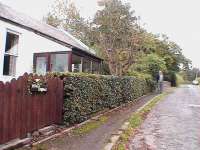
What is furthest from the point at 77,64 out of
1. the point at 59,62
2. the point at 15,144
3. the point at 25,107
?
the point at 15,144

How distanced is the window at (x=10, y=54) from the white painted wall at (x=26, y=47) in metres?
0.20

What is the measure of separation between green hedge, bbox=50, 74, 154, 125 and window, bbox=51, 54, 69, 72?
123 inches

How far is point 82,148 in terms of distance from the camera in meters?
7.99

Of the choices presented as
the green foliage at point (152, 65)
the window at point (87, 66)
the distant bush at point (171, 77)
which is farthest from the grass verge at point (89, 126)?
A: the distant bush at point (171, 77)

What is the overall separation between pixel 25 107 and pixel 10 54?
6640 mm

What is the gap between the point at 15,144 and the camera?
7461 millimetres

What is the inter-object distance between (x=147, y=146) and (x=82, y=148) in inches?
66.4

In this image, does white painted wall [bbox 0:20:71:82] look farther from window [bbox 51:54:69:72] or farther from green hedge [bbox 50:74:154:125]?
green hedge [bbox 50:74:154:125]

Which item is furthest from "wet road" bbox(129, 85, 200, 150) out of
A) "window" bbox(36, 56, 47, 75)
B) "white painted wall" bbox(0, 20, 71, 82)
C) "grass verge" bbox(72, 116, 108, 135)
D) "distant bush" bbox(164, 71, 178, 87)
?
"distant bush" bbox(164, 71, 178, 87)

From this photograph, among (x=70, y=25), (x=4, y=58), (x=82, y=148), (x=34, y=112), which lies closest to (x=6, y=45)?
(x=4, y=58)

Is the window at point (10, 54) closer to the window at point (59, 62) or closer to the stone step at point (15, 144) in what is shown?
the window at point (59, 62)

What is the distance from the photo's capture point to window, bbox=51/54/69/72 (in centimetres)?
1869

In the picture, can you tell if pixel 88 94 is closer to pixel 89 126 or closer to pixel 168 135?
pixel 89 126

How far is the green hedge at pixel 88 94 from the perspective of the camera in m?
10.7
